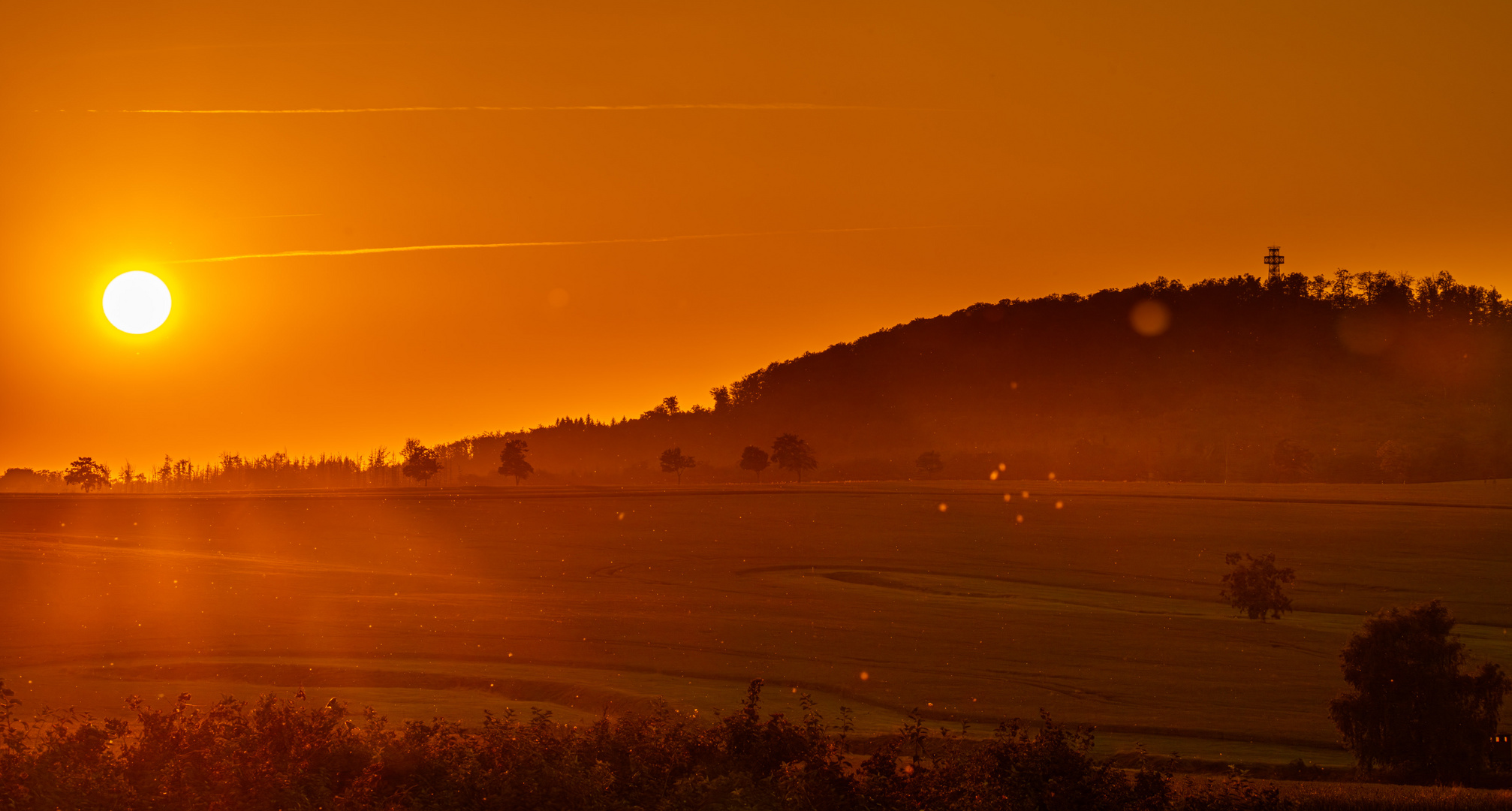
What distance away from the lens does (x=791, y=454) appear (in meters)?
193

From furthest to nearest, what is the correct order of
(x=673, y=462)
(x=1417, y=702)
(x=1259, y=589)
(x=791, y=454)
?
1. (x=673, y=462)
2. (x=791, y=454)
3. (x=1259, y=589)
4. (x=1417, y=702)

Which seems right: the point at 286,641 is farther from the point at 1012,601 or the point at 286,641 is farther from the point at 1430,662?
the point at 1430,662

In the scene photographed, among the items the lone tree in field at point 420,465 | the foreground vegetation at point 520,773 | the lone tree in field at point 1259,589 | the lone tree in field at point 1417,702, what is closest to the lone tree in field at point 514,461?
the lone tree in field at point 420,465

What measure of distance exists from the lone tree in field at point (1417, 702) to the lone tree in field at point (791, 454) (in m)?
144

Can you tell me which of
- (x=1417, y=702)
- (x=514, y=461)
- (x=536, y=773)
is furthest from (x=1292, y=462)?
(x=536, y=773)

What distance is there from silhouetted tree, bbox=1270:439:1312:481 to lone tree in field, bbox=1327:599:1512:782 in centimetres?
13872

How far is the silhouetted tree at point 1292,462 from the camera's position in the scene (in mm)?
178625

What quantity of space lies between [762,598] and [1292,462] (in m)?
124

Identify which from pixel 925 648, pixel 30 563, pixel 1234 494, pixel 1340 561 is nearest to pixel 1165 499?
pixel 1234 494

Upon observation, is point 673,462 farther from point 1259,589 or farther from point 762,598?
point 1259,589

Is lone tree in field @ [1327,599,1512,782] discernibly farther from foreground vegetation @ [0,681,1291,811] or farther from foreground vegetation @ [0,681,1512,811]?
foreground vegetation @ [0,681,1291,811]

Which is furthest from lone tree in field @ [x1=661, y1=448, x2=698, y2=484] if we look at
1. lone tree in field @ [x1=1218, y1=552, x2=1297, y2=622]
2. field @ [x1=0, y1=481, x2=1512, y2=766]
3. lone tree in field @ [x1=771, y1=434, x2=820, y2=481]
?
lone tree in field @ [x1=1218, y1=552, x2=1297, y2=622]

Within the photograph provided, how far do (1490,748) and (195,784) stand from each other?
139 feet

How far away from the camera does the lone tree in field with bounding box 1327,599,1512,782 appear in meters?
43.8
